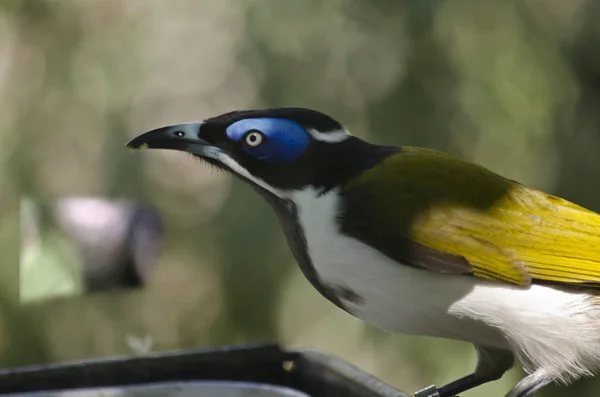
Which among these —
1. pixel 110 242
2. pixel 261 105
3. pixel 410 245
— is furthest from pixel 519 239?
pixel 261 105

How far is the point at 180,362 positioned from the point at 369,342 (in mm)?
1652

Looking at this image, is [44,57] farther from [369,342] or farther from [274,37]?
→ [369,342]

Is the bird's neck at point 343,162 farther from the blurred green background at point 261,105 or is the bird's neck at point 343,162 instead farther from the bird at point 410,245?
the blurred green background at point 261,105

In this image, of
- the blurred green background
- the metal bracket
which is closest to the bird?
the metal bracket

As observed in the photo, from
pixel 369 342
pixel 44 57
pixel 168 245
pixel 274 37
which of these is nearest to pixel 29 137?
pixel 44 57

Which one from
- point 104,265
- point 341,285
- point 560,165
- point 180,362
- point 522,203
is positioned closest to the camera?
point 341,285

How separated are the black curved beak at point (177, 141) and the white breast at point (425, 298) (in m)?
0.14

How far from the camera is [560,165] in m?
2.87

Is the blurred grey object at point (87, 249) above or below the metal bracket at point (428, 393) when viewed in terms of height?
below

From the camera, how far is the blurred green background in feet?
9.16

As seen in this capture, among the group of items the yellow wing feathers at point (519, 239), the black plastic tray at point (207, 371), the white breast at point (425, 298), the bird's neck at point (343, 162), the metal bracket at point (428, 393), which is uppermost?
the bird's neck at point (343, 162)

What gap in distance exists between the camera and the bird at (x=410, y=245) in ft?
3.59

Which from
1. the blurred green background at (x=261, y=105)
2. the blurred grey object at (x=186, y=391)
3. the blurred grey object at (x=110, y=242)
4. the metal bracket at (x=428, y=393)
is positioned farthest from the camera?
the blurred green background at (x=261, y=105)

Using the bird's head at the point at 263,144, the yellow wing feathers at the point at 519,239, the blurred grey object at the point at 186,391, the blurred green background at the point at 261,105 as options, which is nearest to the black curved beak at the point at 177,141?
the bird's head at the point at 263,144
